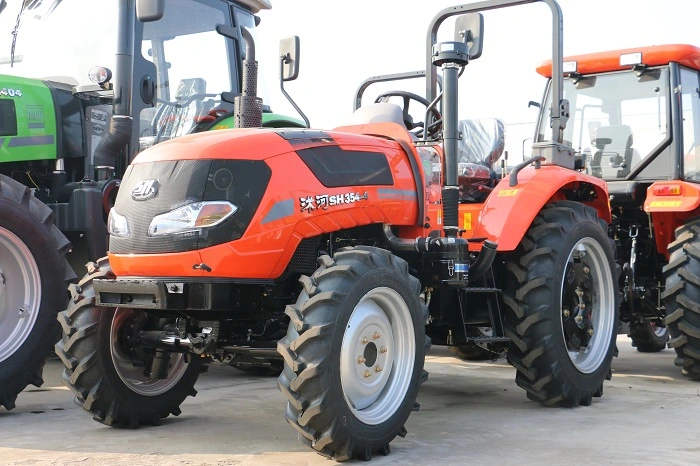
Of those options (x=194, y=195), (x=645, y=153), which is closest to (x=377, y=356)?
(x=194, y=195)

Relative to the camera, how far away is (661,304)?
7.38 metres

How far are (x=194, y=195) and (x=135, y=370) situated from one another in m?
1.22

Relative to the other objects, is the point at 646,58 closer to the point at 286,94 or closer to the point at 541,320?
the point at 541,320

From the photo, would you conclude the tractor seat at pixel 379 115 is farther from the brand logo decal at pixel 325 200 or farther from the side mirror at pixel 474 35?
the brand logo decal at pixel 325 200

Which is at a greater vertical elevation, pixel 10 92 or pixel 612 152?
pixel 10 92

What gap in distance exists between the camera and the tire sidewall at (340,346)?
389 centimetres

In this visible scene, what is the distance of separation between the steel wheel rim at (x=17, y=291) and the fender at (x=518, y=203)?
2.51 meters

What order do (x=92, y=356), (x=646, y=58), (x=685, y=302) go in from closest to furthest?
(x=92, y=356), (x=685, y=302), (x=646, y=58)

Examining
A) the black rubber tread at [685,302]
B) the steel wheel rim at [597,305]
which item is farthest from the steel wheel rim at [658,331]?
the steel wheel rim at [597,305]

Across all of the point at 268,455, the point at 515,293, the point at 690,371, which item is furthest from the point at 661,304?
the point at 268,455

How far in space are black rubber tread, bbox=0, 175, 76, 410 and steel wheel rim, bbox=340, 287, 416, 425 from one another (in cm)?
202

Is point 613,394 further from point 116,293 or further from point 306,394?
point 116,293

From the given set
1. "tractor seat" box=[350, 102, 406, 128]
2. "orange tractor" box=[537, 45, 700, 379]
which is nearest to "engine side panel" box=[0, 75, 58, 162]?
"tractor seat" box=[350, 102, 406, 128]

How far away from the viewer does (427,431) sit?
15.5 ft
